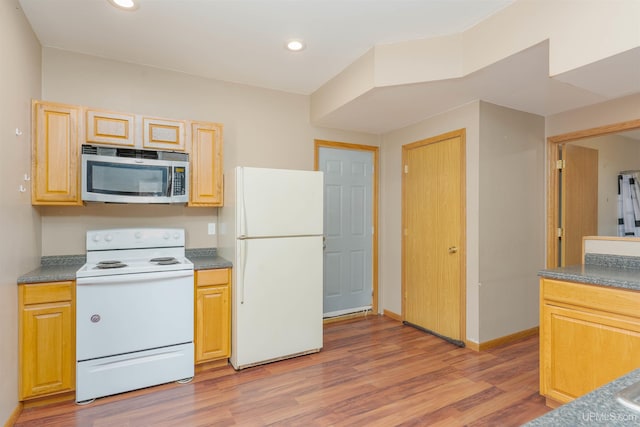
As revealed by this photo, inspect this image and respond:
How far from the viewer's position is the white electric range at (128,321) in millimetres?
2293

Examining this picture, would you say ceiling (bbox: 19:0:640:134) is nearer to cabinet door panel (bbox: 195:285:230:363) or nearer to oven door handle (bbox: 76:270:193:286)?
oven door handle (bbox: 76:270:193:286)

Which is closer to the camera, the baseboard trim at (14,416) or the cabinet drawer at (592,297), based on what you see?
the cabinet drawer at (592,297)

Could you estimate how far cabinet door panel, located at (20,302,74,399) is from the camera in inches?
85.2

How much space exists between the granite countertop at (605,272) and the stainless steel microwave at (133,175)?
109 inches

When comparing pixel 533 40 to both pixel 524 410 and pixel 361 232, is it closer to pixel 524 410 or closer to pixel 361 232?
pixel 524 410

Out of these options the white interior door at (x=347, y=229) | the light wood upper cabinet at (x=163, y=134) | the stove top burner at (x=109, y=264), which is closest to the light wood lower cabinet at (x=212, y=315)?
the stove top burner at (x=109, y=264)

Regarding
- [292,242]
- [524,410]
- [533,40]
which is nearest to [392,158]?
[292,242]

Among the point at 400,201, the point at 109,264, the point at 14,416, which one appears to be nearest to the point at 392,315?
the point at 400,201

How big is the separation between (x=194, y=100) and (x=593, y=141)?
4170 millimetres

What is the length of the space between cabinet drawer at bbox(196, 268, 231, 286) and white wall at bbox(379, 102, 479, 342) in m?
2.11

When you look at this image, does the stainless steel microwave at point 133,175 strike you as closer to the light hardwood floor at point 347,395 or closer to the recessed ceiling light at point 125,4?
the recessed ceiling light at point 125,4

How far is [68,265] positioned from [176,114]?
1549mm

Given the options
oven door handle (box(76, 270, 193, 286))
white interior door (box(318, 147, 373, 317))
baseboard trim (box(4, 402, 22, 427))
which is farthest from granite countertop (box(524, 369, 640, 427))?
white interior door (box(318, 147, 373, 317))

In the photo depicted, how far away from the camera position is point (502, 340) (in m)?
3.30
